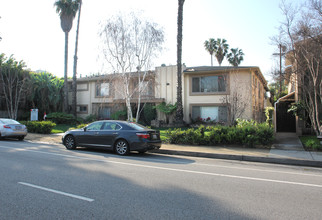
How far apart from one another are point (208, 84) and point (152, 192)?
18.4 meters

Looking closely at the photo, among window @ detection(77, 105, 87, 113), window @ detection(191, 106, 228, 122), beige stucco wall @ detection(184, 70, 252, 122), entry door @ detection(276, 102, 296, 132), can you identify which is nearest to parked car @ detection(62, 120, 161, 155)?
beige stucco wall @ detection(184, 70, 252, 122)

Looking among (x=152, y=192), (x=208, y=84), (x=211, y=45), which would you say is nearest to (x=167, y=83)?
(x=208, y=84)

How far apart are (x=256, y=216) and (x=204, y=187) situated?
1717mm

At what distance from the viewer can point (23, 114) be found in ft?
91.8

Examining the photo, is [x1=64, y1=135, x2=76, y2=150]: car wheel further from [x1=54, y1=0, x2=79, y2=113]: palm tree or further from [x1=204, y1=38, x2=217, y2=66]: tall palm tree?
[x1=204, y1=38, x2=217, y2=66]: tall palm tree

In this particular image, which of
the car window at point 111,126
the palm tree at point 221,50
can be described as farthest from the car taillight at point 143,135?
the palm tree at point 221,50

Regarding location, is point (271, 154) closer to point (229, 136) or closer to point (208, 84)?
point (229, 136)

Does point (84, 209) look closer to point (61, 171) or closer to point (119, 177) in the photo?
point (119, 177)

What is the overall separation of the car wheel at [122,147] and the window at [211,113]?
43.4 feet

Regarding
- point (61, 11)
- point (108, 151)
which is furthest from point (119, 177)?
point (61, 11)

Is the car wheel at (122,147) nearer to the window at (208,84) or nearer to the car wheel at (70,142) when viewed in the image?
the car wheel at (70,142)

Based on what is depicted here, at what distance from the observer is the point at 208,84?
890 inches

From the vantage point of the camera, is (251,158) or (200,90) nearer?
(251,158)

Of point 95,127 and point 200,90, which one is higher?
point 200,90
